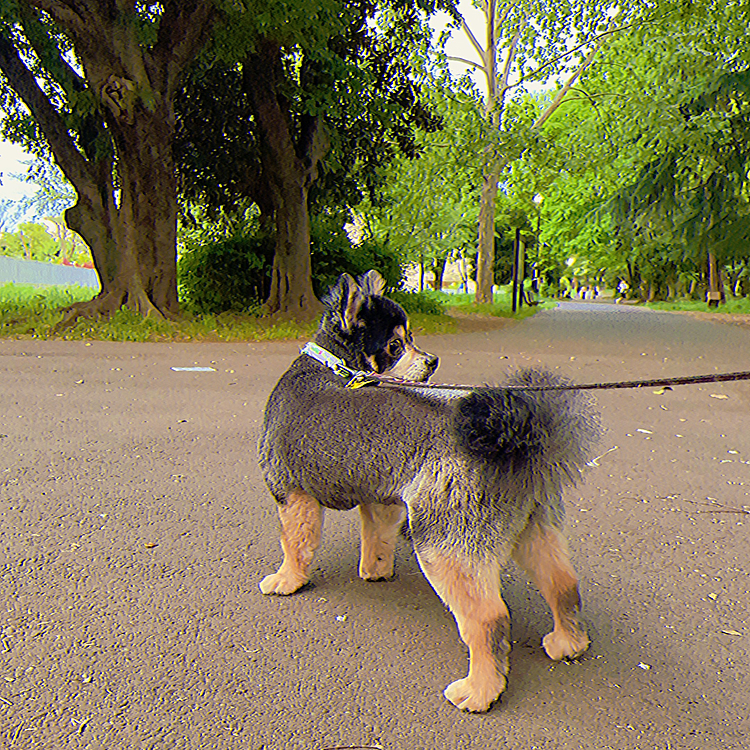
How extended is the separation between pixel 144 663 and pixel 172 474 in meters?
2.17

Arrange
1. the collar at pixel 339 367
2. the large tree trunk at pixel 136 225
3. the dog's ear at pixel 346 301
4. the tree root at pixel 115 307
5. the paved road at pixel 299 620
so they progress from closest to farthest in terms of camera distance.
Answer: the paved road at pixel 299 620, the collar at pixel 339 367, the dog's ear at pixel 346 301, the tree root at pixel 115 307, the large tree trunk at pixel 136 225

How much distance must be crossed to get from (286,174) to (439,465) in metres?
14.3

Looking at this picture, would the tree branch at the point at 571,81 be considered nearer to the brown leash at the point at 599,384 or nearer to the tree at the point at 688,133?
the tree at the point at 688,133

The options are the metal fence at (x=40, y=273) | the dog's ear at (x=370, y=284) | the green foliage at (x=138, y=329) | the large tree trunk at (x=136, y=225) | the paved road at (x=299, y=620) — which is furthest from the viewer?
the metal fence at (x=40, y=273)

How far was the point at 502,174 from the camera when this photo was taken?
72.7 feet

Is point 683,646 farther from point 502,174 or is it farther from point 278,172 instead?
point 502,174

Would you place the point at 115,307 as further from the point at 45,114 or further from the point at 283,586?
the point at 283,586

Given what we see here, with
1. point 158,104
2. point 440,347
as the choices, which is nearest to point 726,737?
point 440,347

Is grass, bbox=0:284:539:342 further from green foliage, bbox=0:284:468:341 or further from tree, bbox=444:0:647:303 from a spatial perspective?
tree, bbox=444:0:647:303

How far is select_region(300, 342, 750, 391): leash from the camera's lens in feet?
6.93

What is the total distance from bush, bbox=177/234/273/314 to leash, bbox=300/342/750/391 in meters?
14.8

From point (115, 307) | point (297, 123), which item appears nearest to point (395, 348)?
point (115, 307)

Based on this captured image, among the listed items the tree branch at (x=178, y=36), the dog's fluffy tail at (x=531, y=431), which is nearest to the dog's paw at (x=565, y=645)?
the dog's fluffy tail at (x=531, y=431)

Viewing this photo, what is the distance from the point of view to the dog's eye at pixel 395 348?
2736 millimetres
